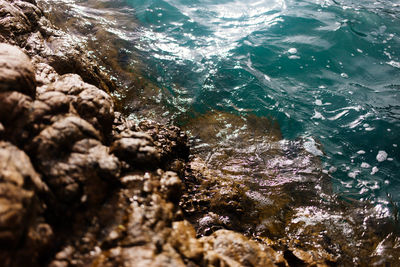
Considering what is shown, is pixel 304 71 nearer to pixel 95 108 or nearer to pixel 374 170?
pixel 374 170

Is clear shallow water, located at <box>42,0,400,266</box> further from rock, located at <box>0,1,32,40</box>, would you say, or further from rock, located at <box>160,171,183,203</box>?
rock, located at <box>0,1,32,40</box>

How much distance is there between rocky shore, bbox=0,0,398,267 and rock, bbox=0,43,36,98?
0.05 ft

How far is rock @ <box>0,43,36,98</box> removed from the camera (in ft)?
12.1

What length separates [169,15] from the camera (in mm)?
14609

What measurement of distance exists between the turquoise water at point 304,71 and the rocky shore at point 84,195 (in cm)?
409

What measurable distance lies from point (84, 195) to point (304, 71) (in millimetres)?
11018

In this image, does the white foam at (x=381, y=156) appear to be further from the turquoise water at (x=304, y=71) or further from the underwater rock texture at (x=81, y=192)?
the underwater rock texture at (x=81, y=192)

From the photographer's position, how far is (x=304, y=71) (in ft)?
37.1

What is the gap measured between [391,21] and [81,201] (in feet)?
57.1

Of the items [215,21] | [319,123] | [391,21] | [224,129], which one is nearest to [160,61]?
[224,129]

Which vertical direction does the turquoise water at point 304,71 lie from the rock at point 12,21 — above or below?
below

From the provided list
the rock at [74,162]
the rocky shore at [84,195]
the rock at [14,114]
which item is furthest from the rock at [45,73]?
the rock at [74,162]

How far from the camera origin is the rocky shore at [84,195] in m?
3.13

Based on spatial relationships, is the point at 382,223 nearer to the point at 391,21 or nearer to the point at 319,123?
the point at 319,123
